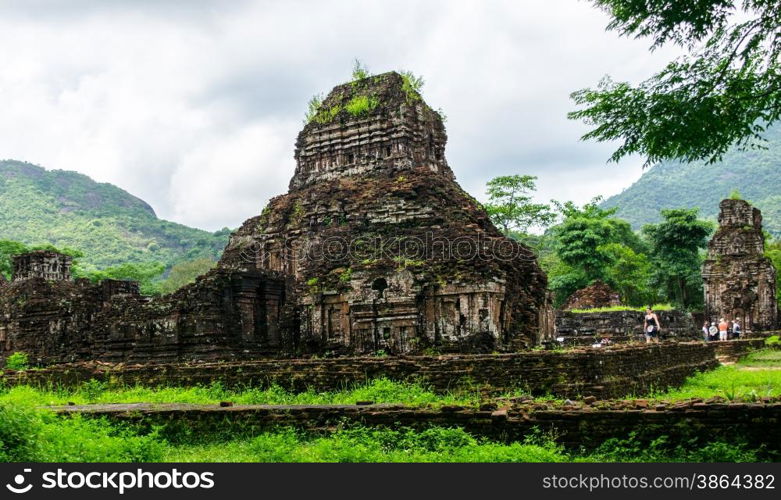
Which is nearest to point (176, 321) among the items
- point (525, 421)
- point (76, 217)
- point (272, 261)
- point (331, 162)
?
point (272, 261)

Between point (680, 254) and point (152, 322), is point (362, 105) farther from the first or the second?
point (680, 254)

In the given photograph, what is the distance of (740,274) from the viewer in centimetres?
3419

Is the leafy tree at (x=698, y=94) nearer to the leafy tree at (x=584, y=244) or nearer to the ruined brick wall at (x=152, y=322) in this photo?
the ruined brick wall at (x=152, y=322)

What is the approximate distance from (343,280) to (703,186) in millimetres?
138867

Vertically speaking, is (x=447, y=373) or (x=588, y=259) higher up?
(x=588, y=259)

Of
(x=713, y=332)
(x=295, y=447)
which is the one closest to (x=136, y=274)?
(x=713, y=332)

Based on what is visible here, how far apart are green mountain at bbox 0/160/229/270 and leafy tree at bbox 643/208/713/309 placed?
51249 mm

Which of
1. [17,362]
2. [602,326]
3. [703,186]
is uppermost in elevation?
[703,186]

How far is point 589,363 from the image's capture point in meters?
11.2

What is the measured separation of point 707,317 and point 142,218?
85.5 metres

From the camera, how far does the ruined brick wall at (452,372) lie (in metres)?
11.2

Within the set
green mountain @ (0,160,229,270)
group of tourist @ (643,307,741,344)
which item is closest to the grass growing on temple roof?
group of tourist @ (643,307,741,344)

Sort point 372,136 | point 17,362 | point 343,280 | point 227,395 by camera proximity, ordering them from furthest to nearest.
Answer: point 372,136 → point 17,362 → point 343,280 → point 227,395
